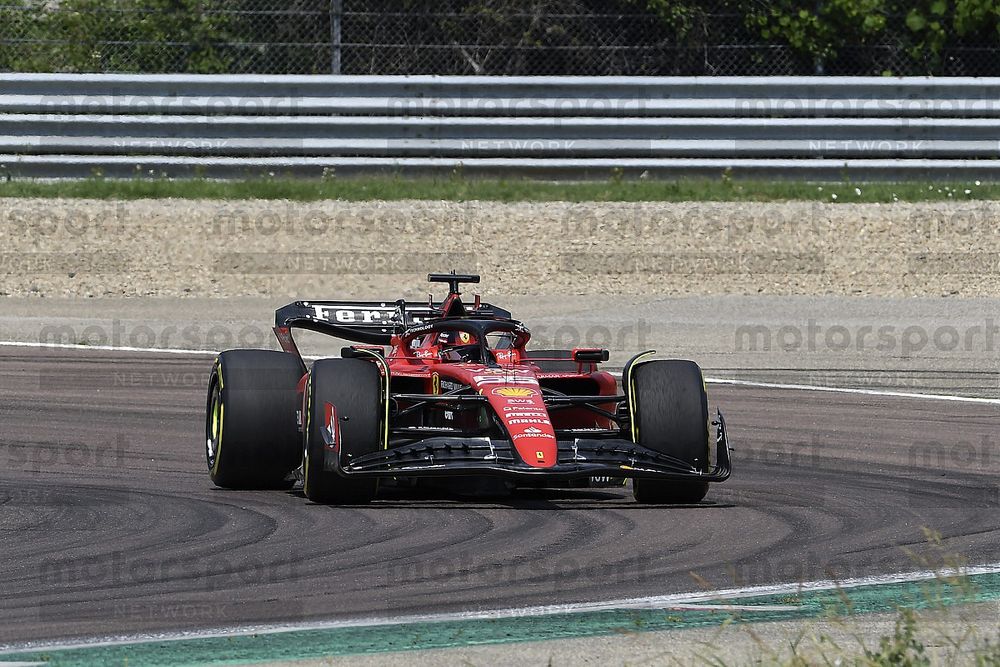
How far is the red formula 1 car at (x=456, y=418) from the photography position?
762cm

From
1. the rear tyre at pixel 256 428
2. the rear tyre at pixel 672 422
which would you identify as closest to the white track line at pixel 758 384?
the rear tyre at pixel 672 422

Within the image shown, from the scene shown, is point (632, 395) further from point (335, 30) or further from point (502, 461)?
point (335, 30)

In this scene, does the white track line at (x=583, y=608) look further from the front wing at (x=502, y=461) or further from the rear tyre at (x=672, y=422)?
the rear tyre at (x=672, y=422)

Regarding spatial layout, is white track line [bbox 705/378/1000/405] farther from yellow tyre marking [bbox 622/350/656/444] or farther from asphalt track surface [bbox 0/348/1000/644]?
yellow tyre marking [bbox 622/350/656/444]

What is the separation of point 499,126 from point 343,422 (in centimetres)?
952

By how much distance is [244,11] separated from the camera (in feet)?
56.4

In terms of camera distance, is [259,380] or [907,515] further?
[259,380]

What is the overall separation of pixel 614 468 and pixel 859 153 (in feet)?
33.9

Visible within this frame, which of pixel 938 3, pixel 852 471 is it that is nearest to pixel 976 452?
pixel 852 471

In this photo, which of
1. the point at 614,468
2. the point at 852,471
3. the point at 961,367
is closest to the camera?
the point at 614,468

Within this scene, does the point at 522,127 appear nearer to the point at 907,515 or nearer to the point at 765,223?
the point at 765,223

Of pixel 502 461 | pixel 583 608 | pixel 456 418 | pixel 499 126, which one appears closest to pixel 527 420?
pixel 502 461

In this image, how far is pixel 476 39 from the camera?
1794 cm

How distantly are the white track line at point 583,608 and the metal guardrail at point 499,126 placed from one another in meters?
10.6
